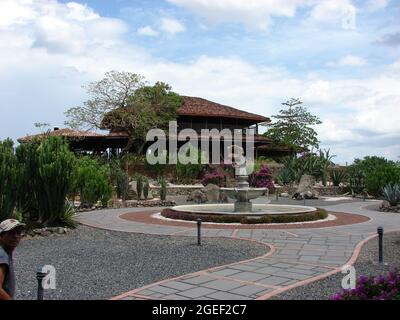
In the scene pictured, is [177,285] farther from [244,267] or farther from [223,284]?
[244,267]

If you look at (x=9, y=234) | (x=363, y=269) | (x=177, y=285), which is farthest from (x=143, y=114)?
(x=9, y=234)

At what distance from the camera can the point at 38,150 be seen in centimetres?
1198

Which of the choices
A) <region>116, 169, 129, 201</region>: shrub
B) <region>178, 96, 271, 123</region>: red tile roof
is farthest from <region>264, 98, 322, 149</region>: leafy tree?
<region>116, 169, 129, 201</region>: shrub

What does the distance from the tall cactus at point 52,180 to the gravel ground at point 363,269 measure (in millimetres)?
7717

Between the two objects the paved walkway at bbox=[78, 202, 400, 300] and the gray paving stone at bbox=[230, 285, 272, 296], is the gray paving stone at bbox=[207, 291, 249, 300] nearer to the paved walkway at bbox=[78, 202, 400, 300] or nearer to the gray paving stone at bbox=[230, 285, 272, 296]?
the paved walkway at bbox=[78, 202, 400, 300]

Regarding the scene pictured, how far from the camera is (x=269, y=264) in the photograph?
7.42 m

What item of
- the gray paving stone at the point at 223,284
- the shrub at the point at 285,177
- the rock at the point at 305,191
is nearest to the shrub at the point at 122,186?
the rock at the point at 305,191

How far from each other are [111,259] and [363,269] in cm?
433

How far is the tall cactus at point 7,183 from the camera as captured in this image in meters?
10.9

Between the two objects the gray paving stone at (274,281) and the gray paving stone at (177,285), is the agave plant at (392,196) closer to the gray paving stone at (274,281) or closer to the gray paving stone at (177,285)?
the gray paving stone at (274,281)

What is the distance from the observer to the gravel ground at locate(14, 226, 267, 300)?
20.2 feet

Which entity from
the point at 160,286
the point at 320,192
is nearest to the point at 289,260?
the point at 160,286
